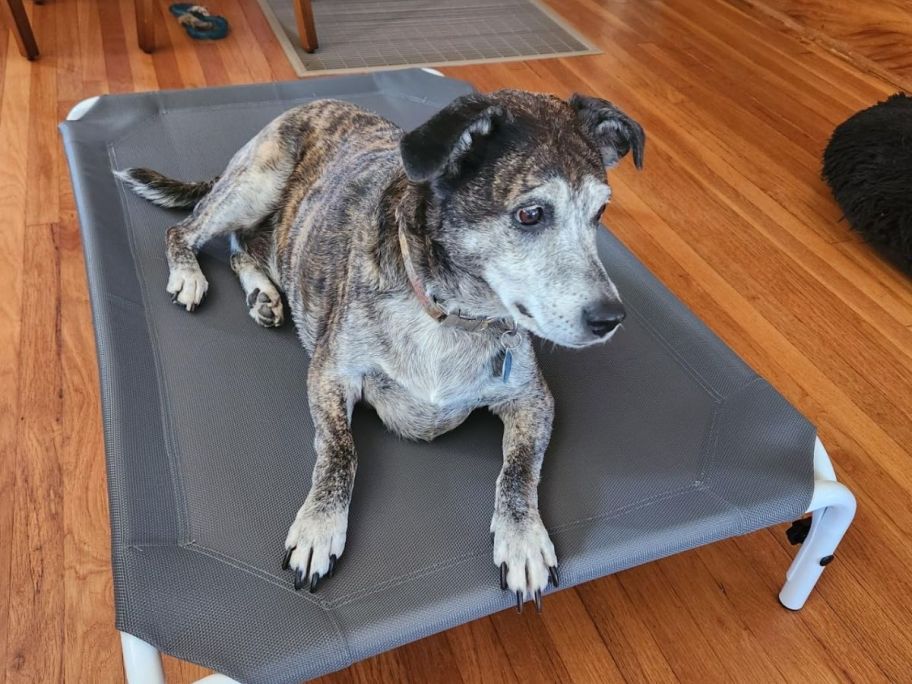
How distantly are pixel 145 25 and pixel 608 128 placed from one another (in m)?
3.06

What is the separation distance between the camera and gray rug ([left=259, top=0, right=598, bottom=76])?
3977 millimetres

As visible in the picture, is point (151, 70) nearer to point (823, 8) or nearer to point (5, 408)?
point (5, 408)

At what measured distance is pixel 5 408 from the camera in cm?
204

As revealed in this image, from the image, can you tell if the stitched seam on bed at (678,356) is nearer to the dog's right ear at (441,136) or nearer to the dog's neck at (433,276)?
the dog's neck at (433,276)

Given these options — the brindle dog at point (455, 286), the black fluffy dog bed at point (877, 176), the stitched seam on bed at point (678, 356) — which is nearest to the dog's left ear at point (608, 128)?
the brindle dog at point (455, 286)

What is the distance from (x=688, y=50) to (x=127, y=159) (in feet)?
11.0

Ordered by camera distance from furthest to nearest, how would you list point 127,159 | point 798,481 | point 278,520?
point 127,159, point 798,481, point 278,520

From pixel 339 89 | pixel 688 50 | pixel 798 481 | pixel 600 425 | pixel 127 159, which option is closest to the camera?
pixel 798 481

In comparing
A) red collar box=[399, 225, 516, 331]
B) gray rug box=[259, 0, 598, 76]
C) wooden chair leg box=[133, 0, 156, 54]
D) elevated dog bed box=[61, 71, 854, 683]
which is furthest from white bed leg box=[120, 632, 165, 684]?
wooden chair leg box=[133, 0, 156, 54]

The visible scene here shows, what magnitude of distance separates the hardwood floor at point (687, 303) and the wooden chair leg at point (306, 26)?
0.17 metres

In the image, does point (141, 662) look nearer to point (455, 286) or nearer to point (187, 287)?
point (455, 286)

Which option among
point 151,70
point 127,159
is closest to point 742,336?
point 127,159

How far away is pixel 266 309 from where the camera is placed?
196 cm

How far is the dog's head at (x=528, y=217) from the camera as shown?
4.44 feet
